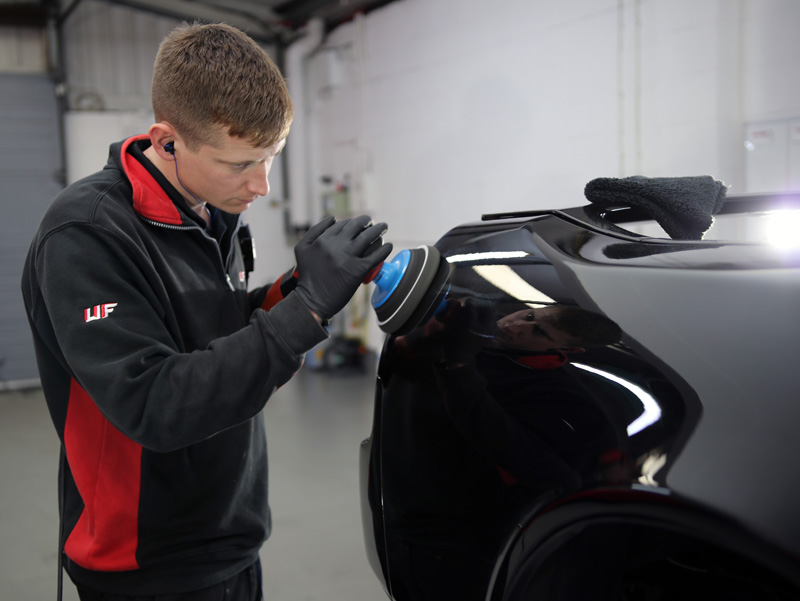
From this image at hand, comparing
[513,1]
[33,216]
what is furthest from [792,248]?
[33,216]

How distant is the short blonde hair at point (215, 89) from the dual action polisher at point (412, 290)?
1.16 ft

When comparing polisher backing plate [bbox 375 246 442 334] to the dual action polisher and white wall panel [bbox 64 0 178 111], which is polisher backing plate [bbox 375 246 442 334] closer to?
the dual action polisher

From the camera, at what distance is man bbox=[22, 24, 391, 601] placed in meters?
0.94

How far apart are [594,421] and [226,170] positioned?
76 cm

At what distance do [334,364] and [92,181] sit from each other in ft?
17.0

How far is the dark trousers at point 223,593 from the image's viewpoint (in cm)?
119

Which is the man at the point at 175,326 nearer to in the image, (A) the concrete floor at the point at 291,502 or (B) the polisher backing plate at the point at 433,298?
(B) the polisher backing plate at the point at 433,298

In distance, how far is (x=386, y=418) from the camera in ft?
3.39

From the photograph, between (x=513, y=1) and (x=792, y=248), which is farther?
(x=513, y=1)

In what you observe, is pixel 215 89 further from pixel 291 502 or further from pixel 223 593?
pixel 291 502

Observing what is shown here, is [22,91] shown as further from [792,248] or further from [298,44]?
[792,248]

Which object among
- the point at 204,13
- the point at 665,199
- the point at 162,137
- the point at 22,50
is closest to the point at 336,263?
the point at 162,137

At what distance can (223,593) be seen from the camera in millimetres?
1256

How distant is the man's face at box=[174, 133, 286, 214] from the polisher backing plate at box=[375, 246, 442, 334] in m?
0.35
